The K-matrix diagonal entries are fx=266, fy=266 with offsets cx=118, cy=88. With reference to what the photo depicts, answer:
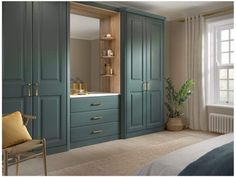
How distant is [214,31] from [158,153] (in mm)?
2659

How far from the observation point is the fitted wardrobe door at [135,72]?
14.2ft

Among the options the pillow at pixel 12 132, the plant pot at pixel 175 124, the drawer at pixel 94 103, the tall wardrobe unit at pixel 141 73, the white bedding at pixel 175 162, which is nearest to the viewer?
the white bedding at pixel 175 162

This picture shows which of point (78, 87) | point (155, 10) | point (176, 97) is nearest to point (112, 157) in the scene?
point (78, 87)

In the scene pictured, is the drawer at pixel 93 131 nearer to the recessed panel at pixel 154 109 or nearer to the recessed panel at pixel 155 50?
the recessed panel at pixel 154 109

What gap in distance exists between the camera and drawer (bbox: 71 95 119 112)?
373cm

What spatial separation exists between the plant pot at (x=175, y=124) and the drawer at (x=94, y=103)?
4.30ft

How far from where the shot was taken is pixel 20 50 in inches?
124

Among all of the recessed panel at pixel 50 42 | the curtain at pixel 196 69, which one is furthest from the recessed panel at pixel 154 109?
the recessed panel at pixel 50 42

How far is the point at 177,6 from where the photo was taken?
4867mm

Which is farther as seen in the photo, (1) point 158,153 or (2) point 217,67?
(2) point 217,67

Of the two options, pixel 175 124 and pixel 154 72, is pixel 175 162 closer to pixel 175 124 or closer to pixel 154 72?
pixel 154 72

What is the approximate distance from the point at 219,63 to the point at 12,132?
3.81 metres

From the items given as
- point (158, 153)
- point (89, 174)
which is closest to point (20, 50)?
point (89, 174)

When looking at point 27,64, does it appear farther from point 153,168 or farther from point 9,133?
point 153,168
